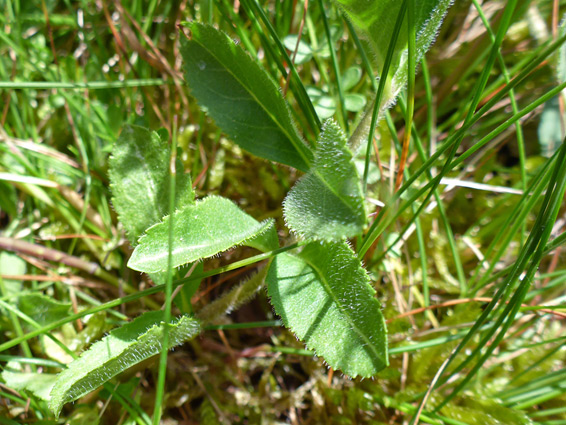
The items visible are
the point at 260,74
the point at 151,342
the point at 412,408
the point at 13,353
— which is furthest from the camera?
the point at 13,353

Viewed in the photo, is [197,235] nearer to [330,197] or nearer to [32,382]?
[330,197]

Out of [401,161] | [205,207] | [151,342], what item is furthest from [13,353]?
[401,161]

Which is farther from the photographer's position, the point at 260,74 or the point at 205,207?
the point at 260,74

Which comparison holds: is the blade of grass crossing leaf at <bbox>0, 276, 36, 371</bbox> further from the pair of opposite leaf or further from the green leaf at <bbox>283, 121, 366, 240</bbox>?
the green leaf at <bbox>283, 121, 366, 240</bbox>

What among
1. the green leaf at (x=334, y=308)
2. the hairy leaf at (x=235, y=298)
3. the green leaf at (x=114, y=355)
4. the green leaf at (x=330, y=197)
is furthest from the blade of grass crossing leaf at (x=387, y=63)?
the green leaf at (x=114, y=355)

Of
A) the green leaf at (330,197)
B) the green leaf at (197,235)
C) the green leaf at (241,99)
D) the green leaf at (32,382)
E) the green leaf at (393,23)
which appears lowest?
the green leaf at (32,382)

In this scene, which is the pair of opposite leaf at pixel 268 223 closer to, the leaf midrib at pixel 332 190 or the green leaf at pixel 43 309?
the leaf midrib at pixel 332 190

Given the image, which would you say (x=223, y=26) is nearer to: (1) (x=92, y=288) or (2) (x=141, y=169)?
(2) (x=141, y=169)
